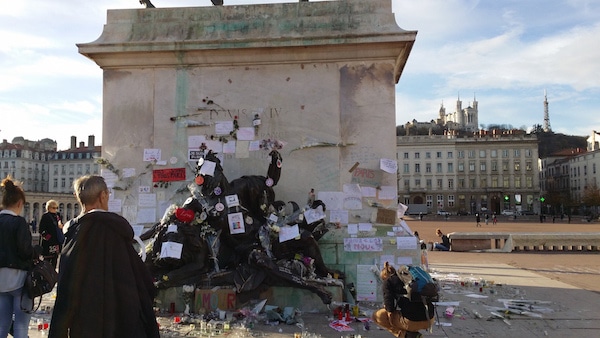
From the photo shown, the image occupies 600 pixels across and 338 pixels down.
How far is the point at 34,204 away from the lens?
83.4 meters

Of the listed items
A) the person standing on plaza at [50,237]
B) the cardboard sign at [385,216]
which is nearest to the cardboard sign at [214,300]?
the cardboard sign at [385,216]

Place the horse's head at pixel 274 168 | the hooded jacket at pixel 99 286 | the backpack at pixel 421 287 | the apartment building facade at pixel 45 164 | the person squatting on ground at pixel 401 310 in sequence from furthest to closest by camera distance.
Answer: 1. the apartment building facade at pixel 45 164
2. the horse's head at pixel 274 168
3. the person squatting on ground at pixel 401 310
4. the backpack at pixel 421 287
5. the hooded jacket at pixel 99 286

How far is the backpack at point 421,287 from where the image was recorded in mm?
4275

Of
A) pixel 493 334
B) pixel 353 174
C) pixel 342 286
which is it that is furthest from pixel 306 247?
pixel 493 334

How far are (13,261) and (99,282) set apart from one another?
6.94ft

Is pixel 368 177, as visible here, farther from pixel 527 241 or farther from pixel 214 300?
pixel 527 241

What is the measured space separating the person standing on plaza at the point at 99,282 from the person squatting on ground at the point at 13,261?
1.70m

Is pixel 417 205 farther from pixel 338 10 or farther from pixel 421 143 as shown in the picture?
pixel 338 10

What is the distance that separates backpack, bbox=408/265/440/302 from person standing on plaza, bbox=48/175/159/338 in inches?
88.8

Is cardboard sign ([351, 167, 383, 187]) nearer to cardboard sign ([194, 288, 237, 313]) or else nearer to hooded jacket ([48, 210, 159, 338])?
cardboard sign ([194, 288, 237, 313])

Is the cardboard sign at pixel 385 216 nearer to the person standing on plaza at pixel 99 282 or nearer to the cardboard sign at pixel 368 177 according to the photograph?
the cardboard sign at pixel 368 177

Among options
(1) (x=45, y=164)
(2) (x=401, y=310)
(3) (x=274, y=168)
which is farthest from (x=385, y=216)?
(1) (x=45, y=164)

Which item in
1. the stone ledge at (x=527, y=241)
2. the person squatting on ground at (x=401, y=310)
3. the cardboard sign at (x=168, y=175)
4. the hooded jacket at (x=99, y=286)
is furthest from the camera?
the stone ledge at (x=527, y=241)

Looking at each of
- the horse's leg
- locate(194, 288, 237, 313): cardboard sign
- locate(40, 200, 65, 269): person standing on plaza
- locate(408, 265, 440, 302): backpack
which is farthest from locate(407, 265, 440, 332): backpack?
locate(40, 200, 65, 269): person standing on plaza
